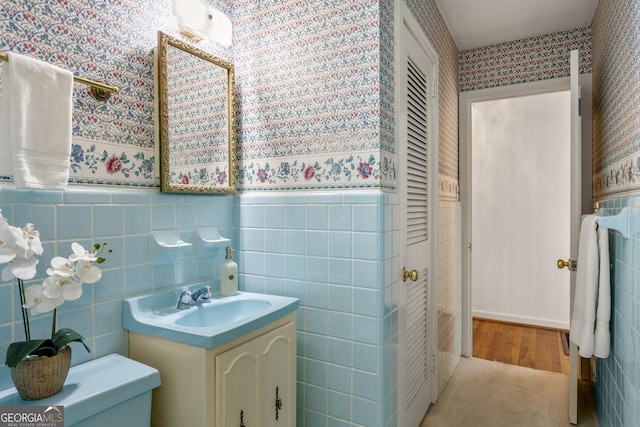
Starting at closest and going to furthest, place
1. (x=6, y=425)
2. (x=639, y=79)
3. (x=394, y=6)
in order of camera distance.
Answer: (x=6, y=425)
(x=639, y=79)
(x=394, y=6)

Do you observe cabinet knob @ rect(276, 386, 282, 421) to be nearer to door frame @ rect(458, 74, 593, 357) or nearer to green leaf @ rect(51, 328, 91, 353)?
green leaf @ rect(51, 328, 91, 353)

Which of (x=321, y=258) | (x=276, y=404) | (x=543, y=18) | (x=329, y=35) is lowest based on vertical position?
(x=276, y=404)

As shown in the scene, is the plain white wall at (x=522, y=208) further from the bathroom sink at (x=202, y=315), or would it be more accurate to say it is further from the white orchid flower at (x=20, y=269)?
the white orchid flower at (x=20, y=269)

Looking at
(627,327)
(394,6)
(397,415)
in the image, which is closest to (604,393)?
(627,327)

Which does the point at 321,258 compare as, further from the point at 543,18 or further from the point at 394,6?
the point at 543,18

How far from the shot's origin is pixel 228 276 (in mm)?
1679

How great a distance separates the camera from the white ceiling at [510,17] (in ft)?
7.68

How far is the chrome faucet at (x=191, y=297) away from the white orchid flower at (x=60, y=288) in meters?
0.48

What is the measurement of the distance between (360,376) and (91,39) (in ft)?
5.23

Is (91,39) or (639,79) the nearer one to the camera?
(91,39)

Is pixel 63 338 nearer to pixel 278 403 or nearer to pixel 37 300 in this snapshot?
pixel 37 300

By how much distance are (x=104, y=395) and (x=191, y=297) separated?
49 centimetres

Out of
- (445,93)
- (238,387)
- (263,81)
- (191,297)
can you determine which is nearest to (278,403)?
(238,387)

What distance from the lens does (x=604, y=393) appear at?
1971 mm
